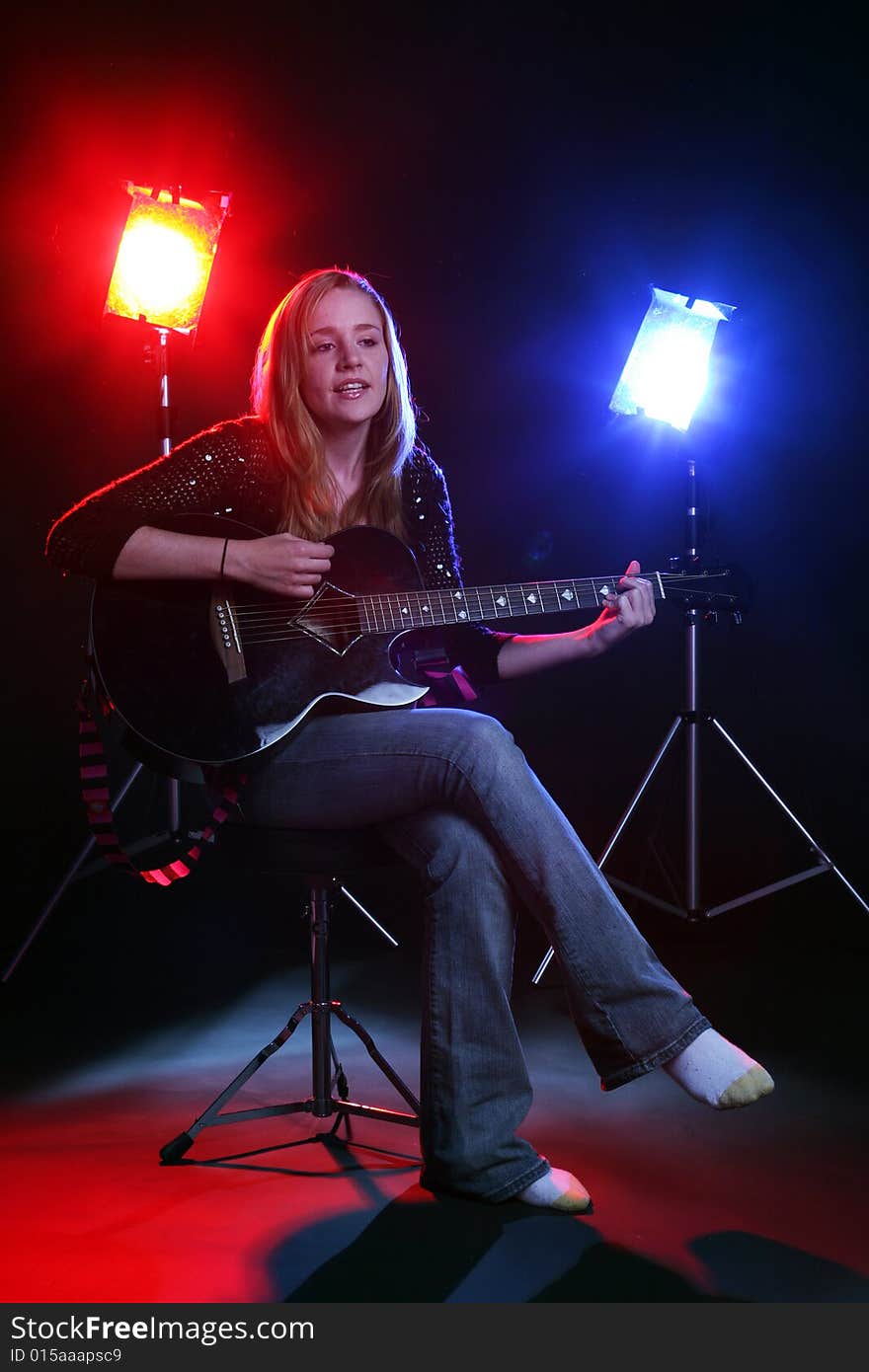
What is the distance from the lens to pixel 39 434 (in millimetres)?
3439

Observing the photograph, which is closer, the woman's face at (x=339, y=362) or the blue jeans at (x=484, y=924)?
the blue jeans at (x=484, y=924)

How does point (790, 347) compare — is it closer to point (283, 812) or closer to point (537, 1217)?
point (283, 812)

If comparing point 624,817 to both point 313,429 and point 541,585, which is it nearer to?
point 541,585

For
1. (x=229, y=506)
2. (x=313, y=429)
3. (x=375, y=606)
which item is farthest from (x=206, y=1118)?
(x=313, y=429)

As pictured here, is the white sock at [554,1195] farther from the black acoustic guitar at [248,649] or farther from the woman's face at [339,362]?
the woman's face at [339,362]

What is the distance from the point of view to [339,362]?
2021mm

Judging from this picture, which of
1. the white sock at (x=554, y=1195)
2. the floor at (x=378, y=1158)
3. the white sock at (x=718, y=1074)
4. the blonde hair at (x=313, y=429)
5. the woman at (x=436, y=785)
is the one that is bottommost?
the floor at (x=378, y=1158)

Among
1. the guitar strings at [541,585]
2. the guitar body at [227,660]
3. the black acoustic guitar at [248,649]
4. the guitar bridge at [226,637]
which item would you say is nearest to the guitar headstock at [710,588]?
the guitar strings at [541,585]

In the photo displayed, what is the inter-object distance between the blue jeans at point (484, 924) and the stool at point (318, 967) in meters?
0.04

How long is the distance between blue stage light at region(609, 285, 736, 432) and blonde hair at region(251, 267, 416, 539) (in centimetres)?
110

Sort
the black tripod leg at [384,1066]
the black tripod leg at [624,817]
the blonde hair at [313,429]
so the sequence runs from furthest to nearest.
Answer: the black tripod leg at [624,817] → the blonde hair at [313,429] → the black tripod leg at [384,1066]

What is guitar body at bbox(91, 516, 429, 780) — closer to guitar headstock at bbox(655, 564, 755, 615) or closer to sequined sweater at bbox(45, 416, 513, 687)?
sequined sweater at bbox(45, 416, 513, 687)

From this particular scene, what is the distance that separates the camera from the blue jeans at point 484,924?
152cm

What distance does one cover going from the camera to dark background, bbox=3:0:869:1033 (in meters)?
3.37
